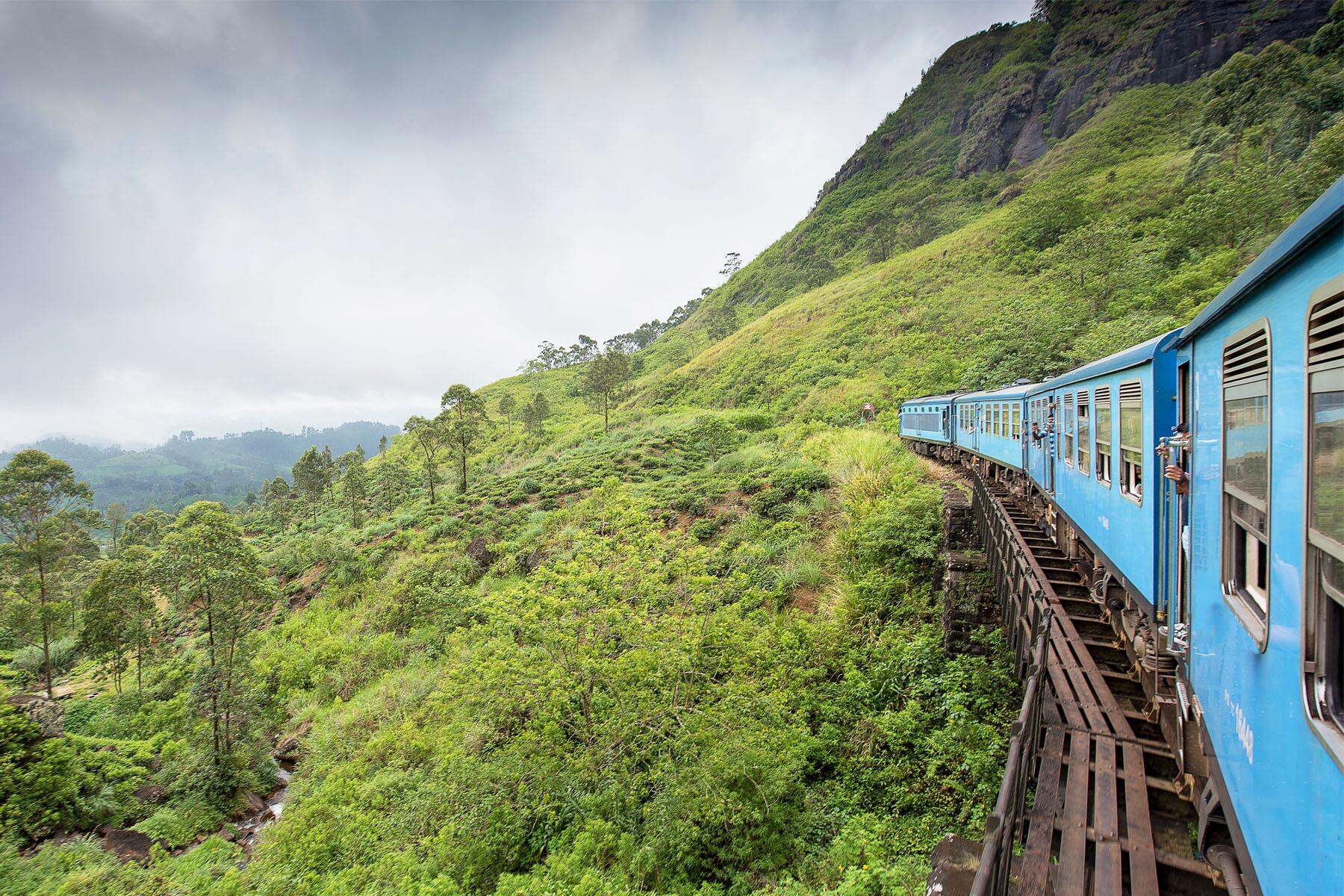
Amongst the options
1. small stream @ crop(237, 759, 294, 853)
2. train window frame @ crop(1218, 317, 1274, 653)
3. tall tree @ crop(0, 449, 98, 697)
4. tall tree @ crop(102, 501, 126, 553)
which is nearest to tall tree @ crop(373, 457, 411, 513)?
tall tree @ crop(0, 449, 98, 697)

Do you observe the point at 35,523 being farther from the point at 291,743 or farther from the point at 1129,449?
the point at 1129,449

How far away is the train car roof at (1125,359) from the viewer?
4601 mm

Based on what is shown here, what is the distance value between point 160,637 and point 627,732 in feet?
73.7

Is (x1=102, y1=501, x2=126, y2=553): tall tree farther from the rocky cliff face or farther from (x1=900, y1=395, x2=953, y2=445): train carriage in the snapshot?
the rocky cliff face

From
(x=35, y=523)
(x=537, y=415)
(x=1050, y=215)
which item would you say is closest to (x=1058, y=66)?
(x=1050, y=215)

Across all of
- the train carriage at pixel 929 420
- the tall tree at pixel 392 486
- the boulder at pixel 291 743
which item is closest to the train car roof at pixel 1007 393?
the train carriage at pixel 929 420

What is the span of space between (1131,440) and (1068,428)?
9.64 ft

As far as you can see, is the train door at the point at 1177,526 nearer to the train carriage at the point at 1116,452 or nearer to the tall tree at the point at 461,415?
the train carriage at the point at 1116,452

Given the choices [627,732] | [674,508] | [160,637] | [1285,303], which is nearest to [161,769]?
[160,637]

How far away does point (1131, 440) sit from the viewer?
5.46 m

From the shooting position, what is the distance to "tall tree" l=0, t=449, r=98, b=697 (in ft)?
49.9

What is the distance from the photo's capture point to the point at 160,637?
2017cm

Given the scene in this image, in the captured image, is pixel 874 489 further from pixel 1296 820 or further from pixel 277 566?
pixel 277 566

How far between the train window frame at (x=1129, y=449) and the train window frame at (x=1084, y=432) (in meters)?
1.04
